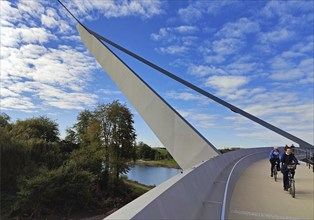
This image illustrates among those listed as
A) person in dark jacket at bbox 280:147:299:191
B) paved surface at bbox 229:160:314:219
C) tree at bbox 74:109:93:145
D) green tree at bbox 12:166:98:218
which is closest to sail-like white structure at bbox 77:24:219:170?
paved surface at bbox 229:160:314:219

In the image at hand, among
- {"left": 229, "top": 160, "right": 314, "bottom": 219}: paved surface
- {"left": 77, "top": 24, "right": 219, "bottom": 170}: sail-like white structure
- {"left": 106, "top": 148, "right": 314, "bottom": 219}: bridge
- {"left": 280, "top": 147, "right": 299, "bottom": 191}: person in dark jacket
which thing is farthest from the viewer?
{"left": 77, "top": 24, "right": 219, "bottom": 170}: sail-like white structure

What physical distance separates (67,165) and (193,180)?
32.9m

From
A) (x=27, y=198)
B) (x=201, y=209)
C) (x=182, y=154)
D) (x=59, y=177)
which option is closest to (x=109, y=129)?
(x=59, y=177)

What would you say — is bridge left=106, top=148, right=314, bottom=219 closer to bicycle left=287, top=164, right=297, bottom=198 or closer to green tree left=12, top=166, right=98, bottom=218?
bicycle left=287, top=164, right=297, bottom=198

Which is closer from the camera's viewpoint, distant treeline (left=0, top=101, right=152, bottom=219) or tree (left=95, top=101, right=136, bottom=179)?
distant treeline (left=0, top=101, right=152, bottom=219)

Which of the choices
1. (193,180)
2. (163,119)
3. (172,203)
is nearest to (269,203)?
(193,180)

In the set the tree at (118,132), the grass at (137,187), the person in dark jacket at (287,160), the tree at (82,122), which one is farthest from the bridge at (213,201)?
the tree at (82,122)

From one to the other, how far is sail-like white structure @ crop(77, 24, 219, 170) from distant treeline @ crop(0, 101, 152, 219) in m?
13.6

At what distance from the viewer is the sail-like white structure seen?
1639 cm

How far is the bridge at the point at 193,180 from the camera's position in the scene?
11.7 feet

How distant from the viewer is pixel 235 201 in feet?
24.7

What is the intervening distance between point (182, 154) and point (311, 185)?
728cm

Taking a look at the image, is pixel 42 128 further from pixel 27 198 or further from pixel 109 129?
pixel 27 198

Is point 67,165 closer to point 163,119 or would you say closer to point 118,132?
point 118,132
